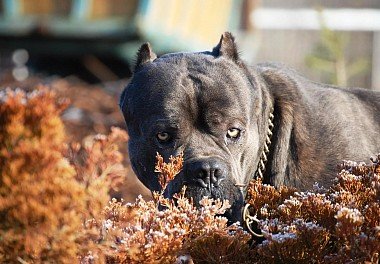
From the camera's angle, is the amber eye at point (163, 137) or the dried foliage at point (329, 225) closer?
the dried foliage at point (329, 225)

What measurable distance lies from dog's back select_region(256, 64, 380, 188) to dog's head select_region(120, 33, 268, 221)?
210 mm

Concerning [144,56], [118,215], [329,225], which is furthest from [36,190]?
[144,56]

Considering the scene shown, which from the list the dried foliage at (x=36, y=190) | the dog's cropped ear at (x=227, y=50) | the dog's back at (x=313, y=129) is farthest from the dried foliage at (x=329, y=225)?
the dog's cropped ear at (x=227, y=50)

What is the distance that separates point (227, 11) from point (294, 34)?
6.78 metres

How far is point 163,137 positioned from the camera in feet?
17.2

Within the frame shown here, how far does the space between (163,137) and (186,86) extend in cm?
32

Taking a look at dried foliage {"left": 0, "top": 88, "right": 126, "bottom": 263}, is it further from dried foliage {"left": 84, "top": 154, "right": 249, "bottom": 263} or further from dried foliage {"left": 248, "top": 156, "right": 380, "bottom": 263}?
dried foliage {"left": 248, "top": 156, "right": 380, "bottom": 263}

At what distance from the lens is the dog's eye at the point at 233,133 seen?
5.28 metres

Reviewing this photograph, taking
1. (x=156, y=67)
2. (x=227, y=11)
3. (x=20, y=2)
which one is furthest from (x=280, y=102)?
(x=227, y=11)

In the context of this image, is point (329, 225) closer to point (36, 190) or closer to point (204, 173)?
point (204, 173)

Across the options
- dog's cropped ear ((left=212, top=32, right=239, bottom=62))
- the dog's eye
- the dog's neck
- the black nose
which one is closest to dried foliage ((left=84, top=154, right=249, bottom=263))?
the black nose

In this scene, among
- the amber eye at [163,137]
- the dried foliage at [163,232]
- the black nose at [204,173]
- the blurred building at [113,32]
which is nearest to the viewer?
the dried foliage at [163,232]

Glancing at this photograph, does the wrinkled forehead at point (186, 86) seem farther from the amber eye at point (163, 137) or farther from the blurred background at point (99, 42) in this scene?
the blurred background at point (99, 42)

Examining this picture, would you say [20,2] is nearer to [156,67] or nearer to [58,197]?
[156,67]
